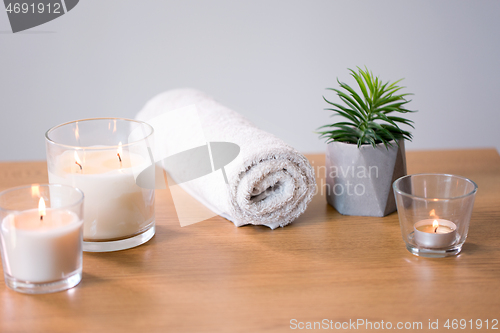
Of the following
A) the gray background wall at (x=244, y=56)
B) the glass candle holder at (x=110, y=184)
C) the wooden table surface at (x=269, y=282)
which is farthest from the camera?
the gray background wall at (x=244, y=56)

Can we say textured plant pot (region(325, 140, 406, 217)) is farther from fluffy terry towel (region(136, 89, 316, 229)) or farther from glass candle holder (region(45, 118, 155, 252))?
glass candle holder (region(45, 118, 155, 252))

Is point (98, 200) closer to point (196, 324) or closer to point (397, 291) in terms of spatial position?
point (196, 324)

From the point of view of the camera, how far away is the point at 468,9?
148cm

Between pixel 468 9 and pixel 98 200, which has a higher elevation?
pixel 468 9

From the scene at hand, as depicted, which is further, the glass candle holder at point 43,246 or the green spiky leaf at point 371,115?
the green spiky leaf at point 371,115

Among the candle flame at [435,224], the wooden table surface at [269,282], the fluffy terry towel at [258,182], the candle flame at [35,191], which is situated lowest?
the wooden table surface at [269,282]

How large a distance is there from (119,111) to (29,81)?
0.92 feet

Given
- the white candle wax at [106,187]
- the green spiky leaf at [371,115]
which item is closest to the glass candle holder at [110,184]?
the white candle wax at [106,187]

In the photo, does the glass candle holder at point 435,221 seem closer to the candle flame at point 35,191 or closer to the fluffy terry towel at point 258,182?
the fluffy terry towel at point 258,182

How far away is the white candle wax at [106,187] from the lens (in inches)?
21.3

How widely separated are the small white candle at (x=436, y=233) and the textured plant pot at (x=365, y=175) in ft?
0.35

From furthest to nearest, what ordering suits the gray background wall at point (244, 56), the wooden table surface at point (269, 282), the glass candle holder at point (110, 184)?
the gray background wall at point (244, 56) < the glass candle holder at point (110, 184) < the wooden table surface at point (269, 282)

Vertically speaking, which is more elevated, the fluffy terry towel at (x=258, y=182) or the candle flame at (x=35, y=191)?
the candle flame at (x=35, y=191)

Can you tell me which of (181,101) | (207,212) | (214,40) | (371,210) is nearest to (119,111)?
(214,40)
